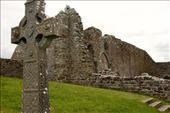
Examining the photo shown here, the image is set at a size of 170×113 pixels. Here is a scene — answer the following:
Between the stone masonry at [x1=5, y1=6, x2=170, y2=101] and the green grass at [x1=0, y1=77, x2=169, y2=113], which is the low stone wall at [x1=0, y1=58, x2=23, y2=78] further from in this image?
the stone masonry at [x1=5, y1=6, x2=170, y2=101]

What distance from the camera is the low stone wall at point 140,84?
2083 centimetres

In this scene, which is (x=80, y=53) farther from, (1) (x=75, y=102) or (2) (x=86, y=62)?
(1) (x=75, y=102)

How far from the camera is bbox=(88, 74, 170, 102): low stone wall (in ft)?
68.3

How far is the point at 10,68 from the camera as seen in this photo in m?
20.7

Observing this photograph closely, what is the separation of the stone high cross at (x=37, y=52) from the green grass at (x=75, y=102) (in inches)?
178

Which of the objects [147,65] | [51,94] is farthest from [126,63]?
[51,94]

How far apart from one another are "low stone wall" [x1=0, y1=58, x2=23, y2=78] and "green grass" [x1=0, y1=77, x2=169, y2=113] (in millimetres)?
2860

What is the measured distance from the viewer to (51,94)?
15156mm

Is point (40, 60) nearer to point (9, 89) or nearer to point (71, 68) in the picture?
point (9, 89)

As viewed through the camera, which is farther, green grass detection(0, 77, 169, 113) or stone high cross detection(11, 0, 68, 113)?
green grass detection(0, 77, 169, 113)

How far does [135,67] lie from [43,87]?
111 feet

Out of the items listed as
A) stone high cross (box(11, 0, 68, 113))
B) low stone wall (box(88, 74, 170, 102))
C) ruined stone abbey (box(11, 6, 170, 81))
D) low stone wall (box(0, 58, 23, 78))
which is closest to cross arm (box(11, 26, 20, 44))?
stone high cross (box(11, 0, 68, 113))

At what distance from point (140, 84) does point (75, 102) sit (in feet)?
26.3

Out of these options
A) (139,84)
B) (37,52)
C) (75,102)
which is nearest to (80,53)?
(139,84)
